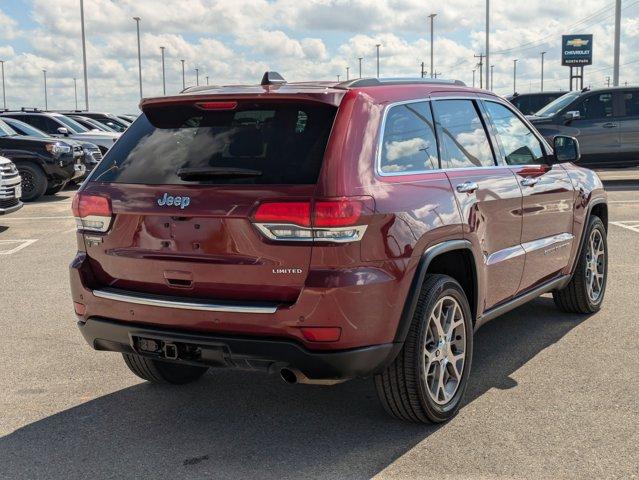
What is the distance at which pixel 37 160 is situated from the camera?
16.2 m

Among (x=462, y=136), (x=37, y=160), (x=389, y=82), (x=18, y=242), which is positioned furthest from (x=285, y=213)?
(x=37, y=160)

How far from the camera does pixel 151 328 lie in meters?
3.86

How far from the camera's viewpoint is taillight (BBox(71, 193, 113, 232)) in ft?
13.2

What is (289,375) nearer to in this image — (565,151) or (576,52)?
(565,151)

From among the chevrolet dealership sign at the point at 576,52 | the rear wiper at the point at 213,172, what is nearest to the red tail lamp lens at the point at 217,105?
the rear wiper at the point at 213,172

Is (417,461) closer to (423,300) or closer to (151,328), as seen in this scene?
(423,300)

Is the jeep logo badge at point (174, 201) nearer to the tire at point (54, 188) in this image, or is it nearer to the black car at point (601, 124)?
the tire at point (54, 188)

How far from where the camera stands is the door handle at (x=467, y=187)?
14.2ft

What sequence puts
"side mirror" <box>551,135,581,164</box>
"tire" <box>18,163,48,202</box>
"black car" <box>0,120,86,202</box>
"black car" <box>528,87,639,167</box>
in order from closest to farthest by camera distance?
1. "side mirror" <box>551,135,581,164</box>
2. "black car" <box>0,120,86,202</box>
3. "tire" <box>18,163,48,202</box>
4. "black car" <box>528,87,639,167</box>

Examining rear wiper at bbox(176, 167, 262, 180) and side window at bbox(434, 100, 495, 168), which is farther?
side window at bbox(434, 100, 495, 168)

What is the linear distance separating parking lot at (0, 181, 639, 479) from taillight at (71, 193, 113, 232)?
1.07 metres

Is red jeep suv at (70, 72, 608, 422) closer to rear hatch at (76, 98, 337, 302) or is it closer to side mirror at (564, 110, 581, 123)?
rear hatch at (76, 98, 337, 302)

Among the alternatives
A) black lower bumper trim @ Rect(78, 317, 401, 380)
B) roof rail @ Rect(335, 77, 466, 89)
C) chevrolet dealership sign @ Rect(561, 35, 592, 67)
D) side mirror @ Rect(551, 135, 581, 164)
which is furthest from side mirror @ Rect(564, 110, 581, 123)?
chevrolet dealership sign @ Rect(561, 35, 592, 67)

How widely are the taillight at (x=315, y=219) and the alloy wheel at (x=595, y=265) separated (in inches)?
131
